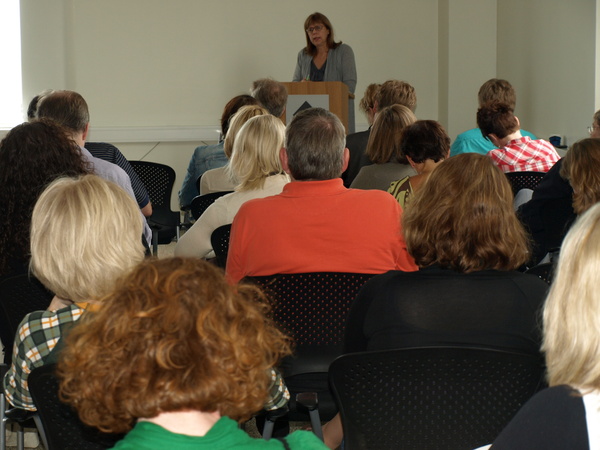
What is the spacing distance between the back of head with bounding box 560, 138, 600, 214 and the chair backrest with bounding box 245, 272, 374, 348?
1.25m

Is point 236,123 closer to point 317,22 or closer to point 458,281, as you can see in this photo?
point 458,281

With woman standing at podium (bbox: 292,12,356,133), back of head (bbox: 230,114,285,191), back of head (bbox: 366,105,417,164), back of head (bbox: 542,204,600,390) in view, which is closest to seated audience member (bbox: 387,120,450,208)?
back of head (bbox: 366,105,417,164)

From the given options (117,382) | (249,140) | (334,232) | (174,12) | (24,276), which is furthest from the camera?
(174,12)

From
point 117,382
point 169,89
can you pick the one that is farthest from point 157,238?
point 117,382

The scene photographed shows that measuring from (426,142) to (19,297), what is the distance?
2068 millimetres

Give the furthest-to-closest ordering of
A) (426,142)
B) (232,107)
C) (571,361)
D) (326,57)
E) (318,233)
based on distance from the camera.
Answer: (326,57)
(232,107)
(426,142)
(318,233)
(571,361)

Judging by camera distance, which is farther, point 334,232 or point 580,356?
point 334,232

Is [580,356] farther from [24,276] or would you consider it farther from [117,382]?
[24,276]

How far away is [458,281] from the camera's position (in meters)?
2.21

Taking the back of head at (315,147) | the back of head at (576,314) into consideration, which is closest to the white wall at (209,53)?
the back of head at (315,147)

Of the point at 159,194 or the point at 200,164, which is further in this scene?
the point at 159,194

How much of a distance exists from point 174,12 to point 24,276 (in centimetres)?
671

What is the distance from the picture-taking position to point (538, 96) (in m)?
7.86

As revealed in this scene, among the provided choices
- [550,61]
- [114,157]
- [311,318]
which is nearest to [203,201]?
[114,157]
